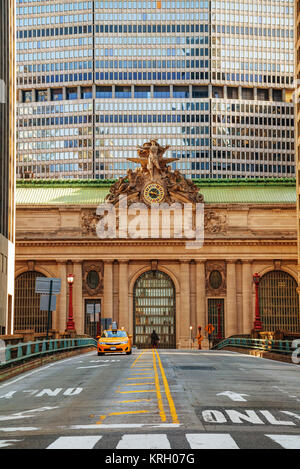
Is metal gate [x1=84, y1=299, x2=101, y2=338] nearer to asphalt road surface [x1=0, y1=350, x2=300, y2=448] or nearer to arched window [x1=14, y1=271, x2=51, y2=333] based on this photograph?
arched window [x1=14, y1=271, x2=51, y2=333]

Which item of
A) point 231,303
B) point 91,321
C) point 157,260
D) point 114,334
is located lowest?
point 114,334

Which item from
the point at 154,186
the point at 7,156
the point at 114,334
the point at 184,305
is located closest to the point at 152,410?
the point at 114,334

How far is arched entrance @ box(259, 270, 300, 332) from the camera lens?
302 ft

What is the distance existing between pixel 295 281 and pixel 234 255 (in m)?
7.24

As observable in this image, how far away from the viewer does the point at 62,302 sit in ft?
307

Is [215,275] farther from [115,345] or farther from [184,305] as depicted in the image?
[115,345]

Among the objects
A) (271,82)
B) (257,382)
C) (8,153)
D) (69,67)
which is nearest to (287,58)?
(271,82)

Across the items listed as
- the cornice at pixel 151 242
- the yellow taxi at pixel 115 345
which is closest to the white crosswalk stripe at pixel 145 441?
the yellow taxi at pixel 115 345

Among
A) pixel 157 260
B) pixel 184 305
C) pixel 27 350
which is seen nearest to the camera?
pixel 27 350

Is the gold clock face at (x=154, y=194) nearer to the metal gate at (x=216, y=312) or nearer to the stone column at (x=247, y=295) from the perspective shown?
the stone column at (x=247, y=295)

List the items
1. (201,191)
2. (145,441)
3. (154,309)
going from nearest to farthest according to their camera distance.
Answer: (145,441) < (154,309) < (201,191)

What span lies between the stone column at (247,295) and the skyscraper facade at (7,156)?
102ft

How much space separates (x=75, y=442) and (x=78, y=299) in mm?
80374

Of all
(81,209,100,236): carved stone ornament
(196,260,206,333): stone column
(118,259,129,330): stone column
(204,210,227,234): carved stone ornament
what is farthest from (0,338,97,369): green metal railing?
(204,210,227,234): carved stone ornament
